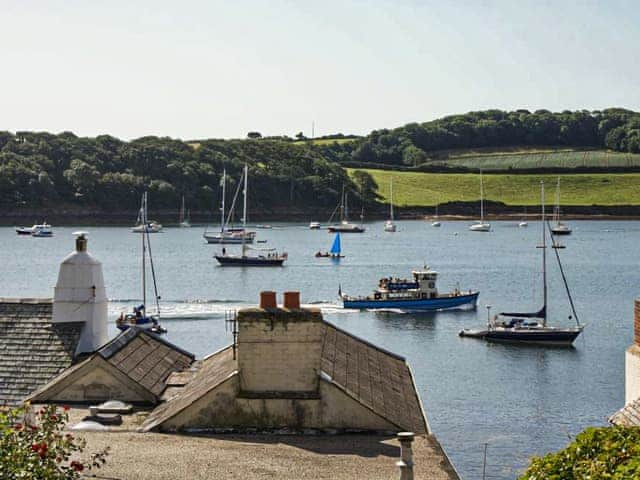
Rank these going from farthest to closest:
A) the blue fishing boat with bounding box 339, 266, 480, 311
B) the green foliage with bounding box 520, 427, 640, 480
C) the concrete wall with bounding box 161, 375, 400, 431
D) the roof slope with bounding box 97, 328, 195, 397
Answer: the blue fishing boat with bounding box 339, 266, 480, 311, the roof slope with bounding box 97, 328, 195, 397, the concrete wall with bounding box 161, 375, 400, 431, the green foliage with bounding box 520, 427, 640, 480

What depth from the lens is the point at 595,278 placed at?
104375mm

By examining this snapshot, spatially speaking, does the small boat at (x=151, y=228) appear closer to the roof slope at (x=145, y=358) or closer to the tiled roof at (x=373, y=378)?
the roof slope at (x=145, y=358)

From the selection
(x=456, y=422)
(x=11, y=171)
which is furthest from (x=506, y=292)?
(x=11, y=171)

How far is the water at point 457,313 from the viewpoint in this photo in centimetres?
4038

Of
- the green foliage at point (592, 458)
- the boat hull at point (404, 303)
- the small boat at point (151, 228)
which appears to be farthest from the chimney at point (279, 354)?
the small boat at point (151, 228)

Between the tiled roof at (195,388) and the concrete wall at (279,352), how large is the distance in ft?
1.38

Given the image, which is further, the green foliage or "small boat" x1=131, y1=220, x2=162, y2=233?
"small boat" x1=131, y1=220, x2=162, y2=233

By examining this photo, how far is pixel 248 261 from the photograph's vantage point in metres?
116

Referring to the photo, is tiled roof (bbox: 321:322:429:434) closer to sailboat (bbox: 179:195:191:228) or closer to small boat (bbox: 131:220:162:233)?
small boat (bbox: 131:220:162:233)

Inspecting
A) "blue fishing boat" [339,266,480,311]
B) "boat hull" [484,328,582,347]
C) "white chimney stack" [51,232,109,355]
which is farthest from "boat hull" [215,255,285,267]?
"white chimney stack" [51,232,109,355]

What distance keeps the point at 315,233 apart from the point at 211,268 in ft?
225

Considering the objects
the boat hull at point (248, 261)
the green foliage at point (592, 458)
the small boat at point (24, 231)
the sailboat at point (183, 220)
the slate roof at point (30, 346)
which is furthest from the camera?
the sailboat at point (183, 220)

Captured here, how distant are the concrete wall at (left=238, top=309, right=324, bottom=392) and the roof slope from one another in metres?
2.99

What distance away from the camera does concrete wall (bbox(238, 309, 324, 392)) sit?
16359 millimetres
